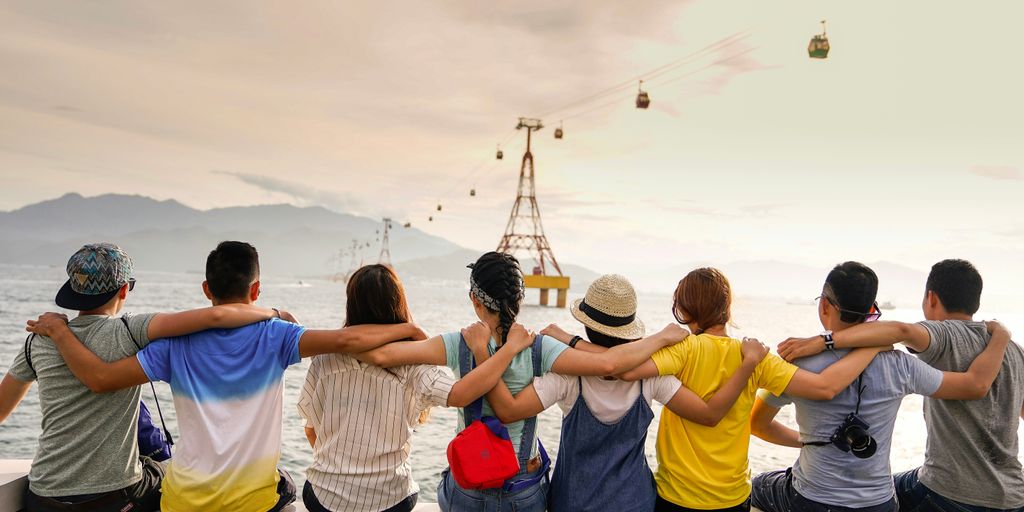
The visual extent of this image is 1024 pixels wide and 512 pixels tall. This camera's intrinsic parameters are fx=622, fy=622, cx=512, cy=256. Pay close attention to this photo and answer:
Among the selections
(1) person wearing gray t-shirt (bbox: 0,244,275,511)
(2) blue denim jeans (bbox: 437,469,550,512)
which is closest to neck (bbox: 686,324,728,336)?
(2) blue denim jeans (bbox: 437,469,550,512)

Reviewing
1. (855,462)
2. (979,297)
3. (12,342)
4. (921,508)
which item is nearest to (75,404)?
(855,462)

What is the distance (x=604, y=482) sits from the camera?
221 centimetres

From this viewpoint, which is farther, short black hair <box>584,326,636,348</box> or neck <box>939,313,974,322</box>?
neck <box>939,313,974,322</box>

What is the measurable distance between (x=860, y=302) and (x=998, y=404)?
83 centimetres

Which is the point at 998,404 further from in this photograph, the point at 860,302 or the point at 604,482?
the point at 604,482

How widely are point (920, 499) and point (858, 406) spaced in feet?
2.48

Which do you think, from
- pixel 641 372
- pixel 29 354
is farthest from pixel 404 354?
pixel 29 354

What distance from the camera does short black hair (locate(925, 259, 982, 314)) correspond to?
2.59 metres

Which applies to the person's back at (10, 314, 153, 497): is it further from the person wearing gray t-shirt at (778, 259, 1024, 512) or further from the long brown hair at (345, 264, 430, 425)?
the person wearing gray t-shirt at (778, 259, 1024, 512)

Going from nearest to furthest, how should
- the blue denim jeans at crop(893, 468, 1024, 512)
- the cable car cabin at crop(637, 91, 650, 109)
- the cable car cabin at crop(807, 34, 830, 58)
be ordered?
the blue denim jeans at crop(893, 468, 1024, 512) → the cable car cabin at crop(807, 34, 830, 58) → the cable car cabin at crop(637, 91, 650, 109)

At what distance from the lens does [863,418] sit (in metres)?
2.36

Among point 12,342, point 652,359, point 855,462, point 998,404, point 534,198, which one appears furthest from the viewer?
point 534,198

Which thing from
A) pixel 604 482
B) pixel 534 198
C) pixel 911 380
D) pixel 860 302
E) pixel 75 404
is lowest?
pixel 604 482

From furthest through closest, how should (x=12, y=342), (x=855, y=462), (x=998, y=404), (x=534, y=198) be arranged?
(x=534, y=198), (x=12, y=342), (x=998, y=404), (x=855, y=462)
